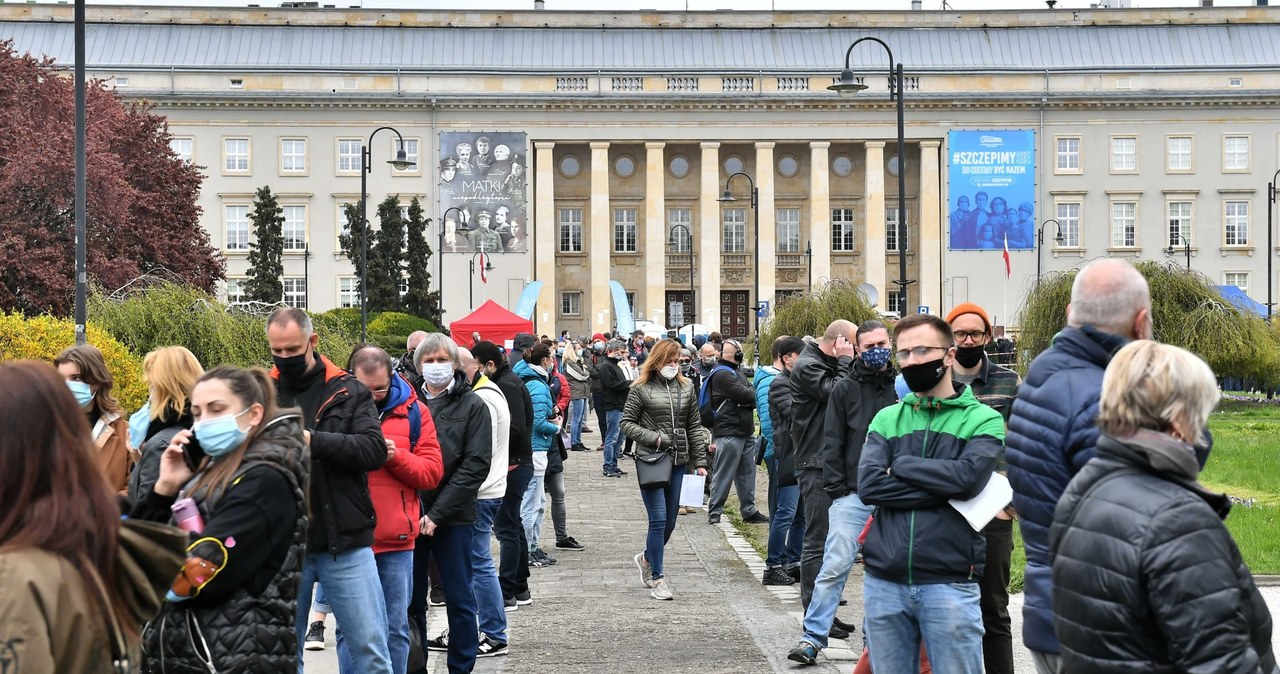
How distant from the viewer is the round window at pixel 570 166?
85.9 metres

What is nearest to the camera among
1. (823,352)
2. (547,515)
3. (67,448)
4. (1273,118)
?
(67,448)

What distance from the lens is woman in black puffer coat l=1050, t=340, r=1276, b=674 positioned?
3.86m

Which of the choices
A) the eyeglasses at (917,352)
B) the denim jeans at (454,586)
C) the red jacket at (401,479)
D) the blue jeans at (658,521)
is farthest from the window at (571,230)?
the eyeglasses at (917,352)

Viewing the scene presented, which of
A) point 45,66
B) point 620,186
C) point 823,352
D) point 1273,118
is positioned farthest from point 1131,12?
point 823,352

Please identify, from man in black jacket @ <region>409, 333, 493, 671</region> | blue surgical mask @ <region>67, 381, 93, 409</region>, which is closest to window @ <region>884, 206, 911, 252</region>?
man in black jacket @ <region>409, 333, 493, 671</region>

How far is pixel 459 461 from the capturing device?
918 cm

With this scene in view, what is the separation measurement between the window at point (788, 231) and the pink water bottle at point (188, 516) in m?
82.2

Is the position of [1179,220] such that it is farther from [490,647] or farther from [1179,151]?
[490,647]

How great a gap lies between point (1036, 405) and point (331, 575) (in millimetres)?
3474

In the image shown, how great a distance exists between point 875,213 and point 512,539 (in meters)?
74.6

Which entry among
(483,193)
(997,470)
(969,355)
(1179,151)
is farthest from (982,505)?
(1179,151)

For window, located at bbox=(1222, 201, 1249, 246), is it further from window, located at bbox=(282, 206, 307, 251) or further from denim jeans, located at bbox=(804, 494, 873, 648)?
denim jeans, located at bbox=(804, 494, 873, 648)

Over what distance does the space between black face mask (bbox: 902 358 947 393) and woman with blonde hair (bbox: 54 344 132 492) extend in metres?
3.90

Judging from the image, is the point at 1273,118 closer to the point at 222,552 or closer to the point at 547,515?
the point at 547,515
